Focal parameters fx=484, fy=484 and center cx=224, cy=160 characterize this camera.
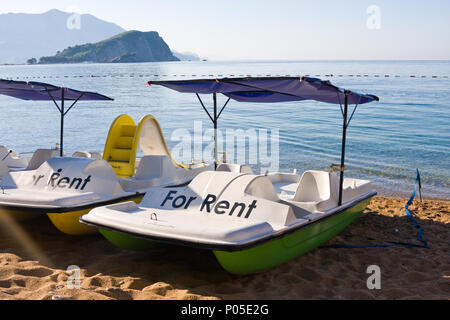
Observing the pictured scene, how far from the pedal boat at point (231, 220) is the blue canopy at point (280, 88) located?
1242mm

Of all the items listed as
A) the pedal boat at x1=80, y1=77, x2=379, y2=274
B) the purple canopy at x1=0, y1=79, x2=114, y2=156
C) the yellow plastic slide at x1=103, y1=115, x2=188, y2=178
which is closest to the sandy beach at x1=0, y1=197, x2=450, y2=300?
the pedal boat at x1=80, y1=77, x2=379, y2=274

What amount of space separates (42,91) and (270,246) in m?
6.98

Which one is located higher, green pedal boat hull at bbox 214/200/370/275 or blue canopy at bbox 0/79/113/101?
blue canopy at bbox 0/79/113/101

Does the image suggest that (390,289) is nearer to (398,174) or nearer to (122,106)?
(398,174)

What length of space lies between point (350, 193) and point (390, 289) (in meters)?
2.54

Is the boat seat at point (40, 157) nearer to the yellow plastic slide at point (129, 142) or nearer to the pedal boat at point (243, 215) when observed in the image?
the yellow plastic slide at point (129, 142)

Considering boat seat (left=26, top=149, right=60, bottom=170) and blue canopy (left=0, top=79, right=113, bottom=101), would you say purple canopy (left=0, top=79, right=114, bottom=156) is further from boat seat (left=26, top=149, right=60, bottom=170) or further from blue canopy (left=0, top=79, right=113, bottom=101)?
Answer: boat seat (left=26, top=149, right=60, bottom=170)

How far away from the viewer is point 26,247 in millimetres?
6766

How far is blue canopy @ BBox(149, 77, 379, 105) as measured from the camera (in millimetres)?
6508

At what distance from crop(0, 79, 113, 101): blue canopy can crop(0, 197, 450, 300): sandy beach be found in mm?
2946

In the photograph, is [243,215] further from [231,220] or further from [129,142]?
[129,142]

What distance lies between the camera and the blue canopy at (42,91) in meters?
9.22

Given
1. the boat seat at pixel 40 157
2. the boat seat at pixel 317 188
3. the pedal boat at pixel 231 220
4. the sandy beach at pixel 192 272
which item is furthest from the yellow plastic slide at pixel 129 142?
the boat seat at pixel 317 188
